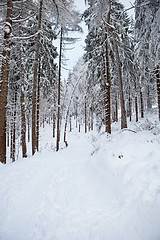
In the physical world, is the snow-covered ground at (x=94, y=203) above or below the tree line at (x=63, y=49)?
below

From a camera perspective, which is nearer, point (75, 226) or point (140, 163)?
point (75, 226)

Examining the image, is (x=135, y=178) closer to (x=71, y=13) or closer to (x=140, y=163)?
(x=140, y=163)

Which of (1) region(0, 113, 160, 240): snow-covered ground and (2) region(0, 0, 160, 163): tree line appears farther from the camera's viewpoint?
(2) region(0, 0, 160, 163): tree line

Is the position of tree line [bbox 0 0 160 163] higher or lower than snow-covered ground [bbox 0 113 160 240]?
higher

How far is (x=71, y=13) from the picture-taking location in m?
8.24

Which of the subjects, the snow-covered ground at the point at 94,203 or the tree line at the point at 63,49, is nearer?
the snow-covered ground at the point at 94,203

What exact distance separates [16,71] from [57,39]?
16.1 feet

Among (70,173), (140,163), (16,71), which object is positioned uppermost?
(16,71)

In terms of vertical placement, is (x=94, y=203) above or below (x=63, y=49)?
below

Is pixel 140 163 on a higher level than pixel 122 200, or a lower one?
higher

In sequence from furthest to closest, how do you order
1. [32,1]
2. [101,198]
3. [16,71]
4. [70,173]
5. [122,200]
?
1. [16,71]
2. [32,1]
3. [70,173]
4. [101,198]
5. [122,200]

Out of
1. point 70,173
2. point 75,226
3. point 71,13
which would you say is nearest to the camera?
point 75,226

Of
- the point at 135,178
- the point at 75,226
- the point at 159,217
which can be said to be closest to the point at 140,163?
the point at 135,178

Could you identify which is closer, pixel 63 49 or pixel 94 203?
pixel 94 203
